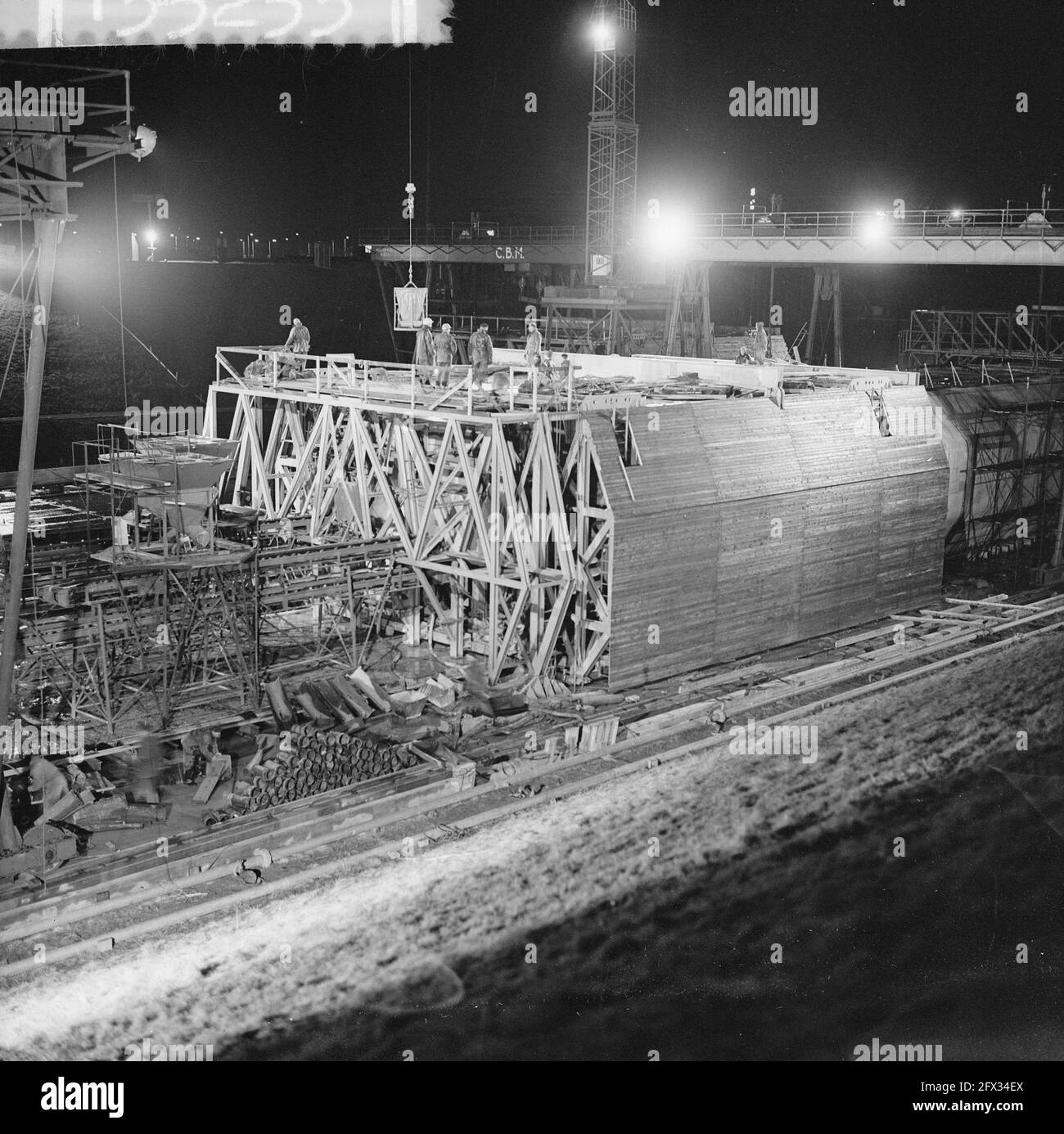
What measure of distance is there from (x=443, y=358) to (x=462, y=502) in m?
3.31

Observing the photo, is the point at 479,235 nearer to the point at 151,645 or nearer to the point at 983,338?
the point at 983,338

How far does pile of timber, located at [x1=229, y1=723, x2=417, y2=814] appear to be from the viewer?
19.8 m

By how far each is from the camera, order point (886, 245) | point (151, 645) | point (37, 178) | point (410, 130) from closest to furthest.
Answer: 1. point (37, 178)
2. point (151, 645)
3. point (886, 245)
4. point (410, 130)

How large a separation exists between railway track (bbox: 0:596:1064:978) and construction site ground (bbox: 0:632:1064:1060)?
0.64ft

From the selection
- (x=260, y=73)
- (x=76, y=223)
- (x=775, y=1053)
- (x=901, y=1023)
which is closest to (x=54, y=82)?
(x=775, y=1053)

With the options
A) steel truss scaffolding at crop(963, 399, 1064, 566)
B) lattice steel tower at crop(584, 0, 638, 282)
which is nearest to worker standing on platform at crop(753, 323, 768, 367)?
steel truss scaffolding at crop(963, 399, 1064, 566)

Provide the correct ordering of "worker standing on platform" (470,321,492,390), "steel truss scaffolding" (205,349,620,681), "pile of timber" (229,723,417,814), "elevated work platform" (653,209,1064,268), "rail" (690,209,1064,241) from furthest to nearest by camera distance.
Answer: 1. "rail" (690,209,1064,241)
2. "elevated work platform" (653,209,1064,268)
3. "worker standing on platform" (470,321,492,390)
4. "steel truss scaffolding" (205,349,620,681)
5. "pile of timber" (229,723,417,814)

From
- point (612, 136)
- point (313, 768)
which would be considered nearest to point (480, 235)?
point (612, 136)

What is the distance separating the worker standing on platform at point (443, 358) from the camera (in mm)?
27438

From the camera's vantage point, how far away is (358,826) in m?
19.0

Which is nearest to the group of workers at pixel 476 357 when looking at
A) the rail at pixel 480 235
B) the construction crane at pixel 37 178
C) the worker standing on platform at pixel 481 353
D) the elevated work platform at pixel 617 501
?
the worker standing on platform at pixel 481 353

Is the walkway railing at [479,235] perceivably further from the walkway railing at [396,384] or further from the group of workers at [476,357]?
the group of workers at [476,357]

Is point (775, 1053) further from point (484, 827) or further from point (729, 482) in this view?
point (729, 482)

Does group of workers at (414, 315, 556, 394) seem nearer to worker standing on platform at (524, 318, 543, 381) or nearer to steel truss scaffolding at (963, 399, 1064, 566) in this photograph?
worker standing on platform at (524, 318, 543, 381)
